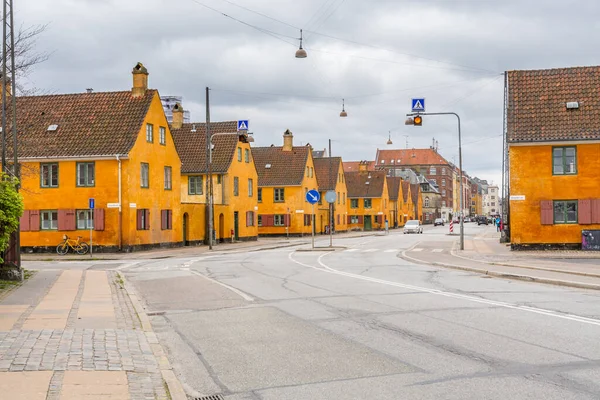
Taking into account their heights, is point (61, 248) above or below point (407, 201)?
below

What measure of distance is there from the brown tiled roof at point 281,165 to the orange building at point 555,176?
37566 millimetres

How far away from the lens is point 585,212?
32.8 metres

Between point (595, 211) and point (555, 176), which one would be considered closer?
point (595, 211)

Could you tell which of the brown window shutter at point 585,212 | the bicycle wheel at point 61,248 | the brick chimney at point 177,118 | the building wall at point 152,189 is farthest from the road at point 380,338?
the brick chimney at point 177,118

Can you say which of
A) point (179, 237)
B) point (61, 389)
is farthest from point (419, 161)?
point (61, 389)

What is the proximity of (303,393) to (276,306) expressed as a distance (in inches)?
278

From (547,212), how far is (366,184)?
6850cm

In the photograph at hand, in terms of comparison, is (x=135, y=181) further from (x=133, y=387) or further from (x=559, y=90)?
(x=133, y=387)

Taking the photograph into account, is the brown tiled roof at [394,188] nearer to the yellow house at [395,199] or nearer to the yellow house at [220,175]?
the yellow house at [395,199]

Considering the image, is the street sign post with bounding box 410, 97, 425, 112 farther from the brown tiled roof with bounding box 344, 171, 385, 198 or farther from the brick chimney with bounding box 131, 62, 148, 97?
the brown tiled roof with bounding box 344, 171, 385, 198

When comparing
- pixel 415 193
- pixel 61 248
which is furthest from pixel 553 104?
pixel 415 193

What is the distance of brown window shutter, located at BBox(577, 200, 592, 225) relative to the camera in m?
32.7

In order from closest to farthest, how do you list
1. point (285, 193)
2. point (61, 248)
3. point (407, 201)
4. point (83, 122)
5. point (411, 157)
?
point (61, 248) → point (83, 122) → point (285, 193) → point (407, 201) → point (411, 157)

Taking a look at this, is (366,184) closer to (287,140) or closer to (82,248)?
(287,140)
